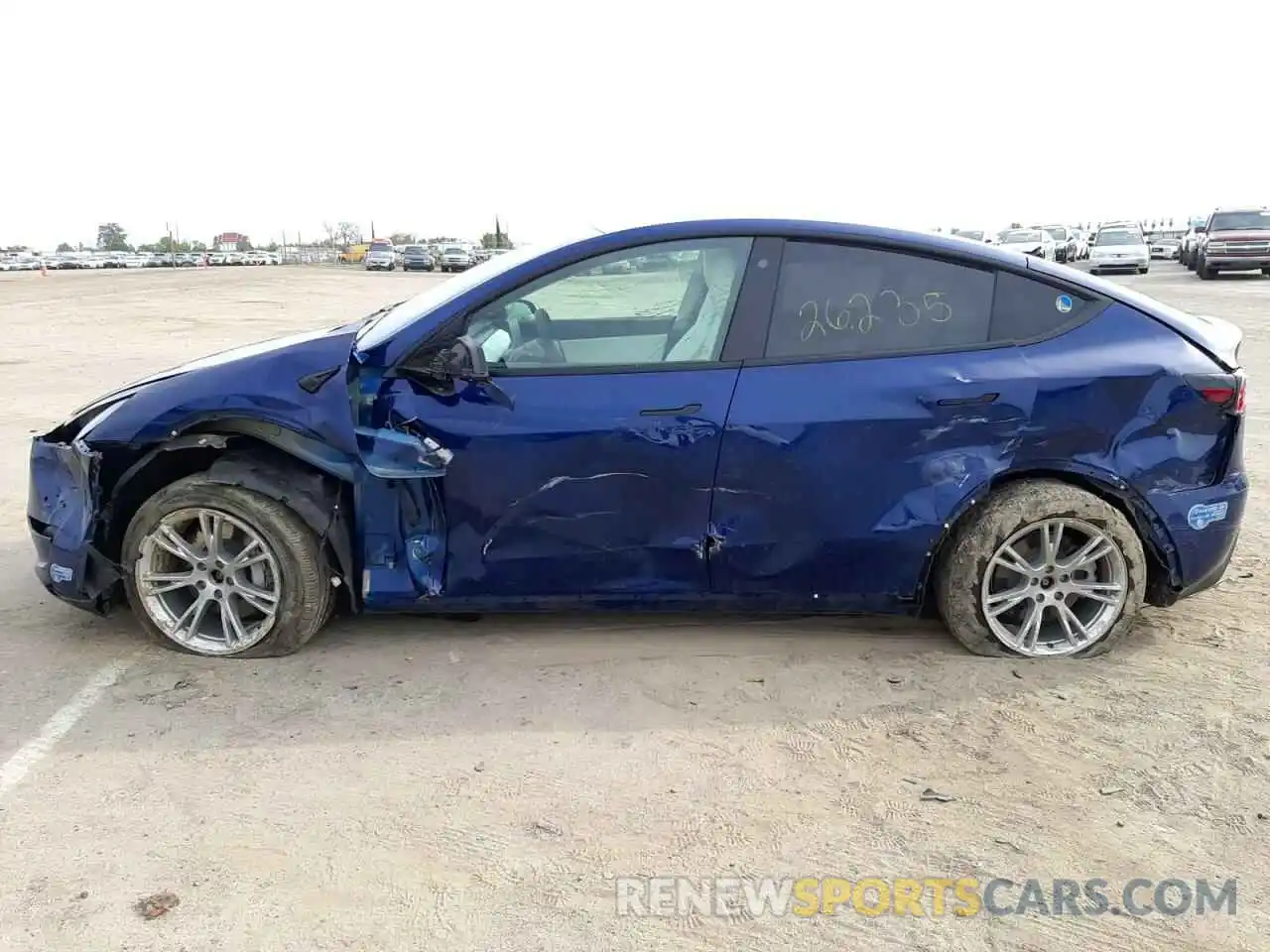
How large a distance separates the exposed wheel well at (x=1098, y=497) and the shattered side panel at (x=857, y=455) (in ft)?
0.29

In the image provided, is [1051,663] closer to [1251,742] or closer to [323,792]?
[1251,742]

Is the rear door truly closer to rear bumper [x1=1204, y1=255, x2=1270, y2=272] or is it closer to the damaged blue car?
the damaged blue car

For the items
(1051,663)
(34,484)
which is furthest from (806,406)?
(34,484)

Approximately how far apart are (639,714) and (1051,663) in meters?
1.62

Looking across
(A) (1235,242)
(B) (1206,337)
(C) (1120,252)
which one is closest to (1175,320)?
(B) (1206,337)

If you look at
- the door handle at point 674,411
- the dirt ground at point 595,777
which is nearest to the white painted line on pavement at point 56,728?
the dirt ground at point 595,777

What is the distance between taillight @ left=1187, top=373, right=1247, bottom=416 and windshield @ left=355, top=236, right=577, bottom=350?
241cm

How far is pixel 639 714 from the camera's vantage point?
3.47 metres

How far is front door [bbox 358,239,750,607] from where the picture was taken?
3.60m

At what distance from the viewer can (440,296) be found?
400 cm

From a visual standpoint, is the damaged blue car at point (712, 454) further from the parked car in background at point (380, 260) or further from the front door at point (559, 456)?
the parked car in background at point (380, 260)

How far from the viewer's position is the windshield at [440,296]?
3.80 meters

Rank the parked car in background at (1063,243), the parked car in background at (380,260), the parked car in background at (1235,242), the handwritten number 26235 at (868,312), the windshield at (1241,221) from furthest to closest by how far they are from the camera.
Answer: the parked car in background at (380,260) < the parked car in background at (1063,243) < the windshield at (1241,221) < the parked car in background at (1235,242) < the handwritten number 26235 at (868,312)

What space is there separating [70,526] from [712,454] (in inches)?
99.1
